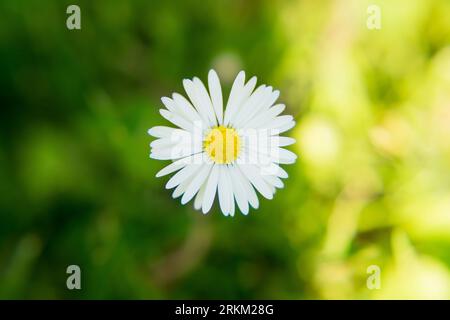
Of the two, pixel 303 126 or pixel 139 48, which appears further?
pixel 139 48

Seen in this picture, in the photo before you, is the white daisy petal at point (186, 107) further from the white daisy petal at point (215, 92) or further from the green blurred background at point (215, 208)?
the green blurred background at point (215, 208)

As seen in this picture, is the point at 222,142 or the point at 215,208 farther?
the point at 215,208

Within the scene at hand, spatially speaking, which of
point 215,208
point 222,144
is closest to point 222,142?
point 222,144

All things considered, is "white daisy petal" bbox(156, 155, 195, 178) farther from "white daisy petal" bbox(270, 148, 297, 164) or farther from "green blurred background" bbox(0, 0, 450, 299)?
"green blurred background" bbox(0, 0, 450, 299)

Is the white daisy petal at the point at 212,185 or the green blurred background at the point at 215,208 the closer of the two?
the white daisy petal at the point at 212,185

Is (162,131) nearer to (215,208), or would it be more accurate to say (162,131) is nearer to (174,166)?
(174,166)

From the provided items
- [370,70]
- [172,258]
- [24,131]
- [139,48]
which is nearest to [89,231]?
[172,258]

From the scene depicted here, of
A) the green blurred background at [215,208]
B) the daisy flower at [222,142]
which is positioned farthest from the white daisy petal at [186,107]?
the green blurred background at [215,208]
